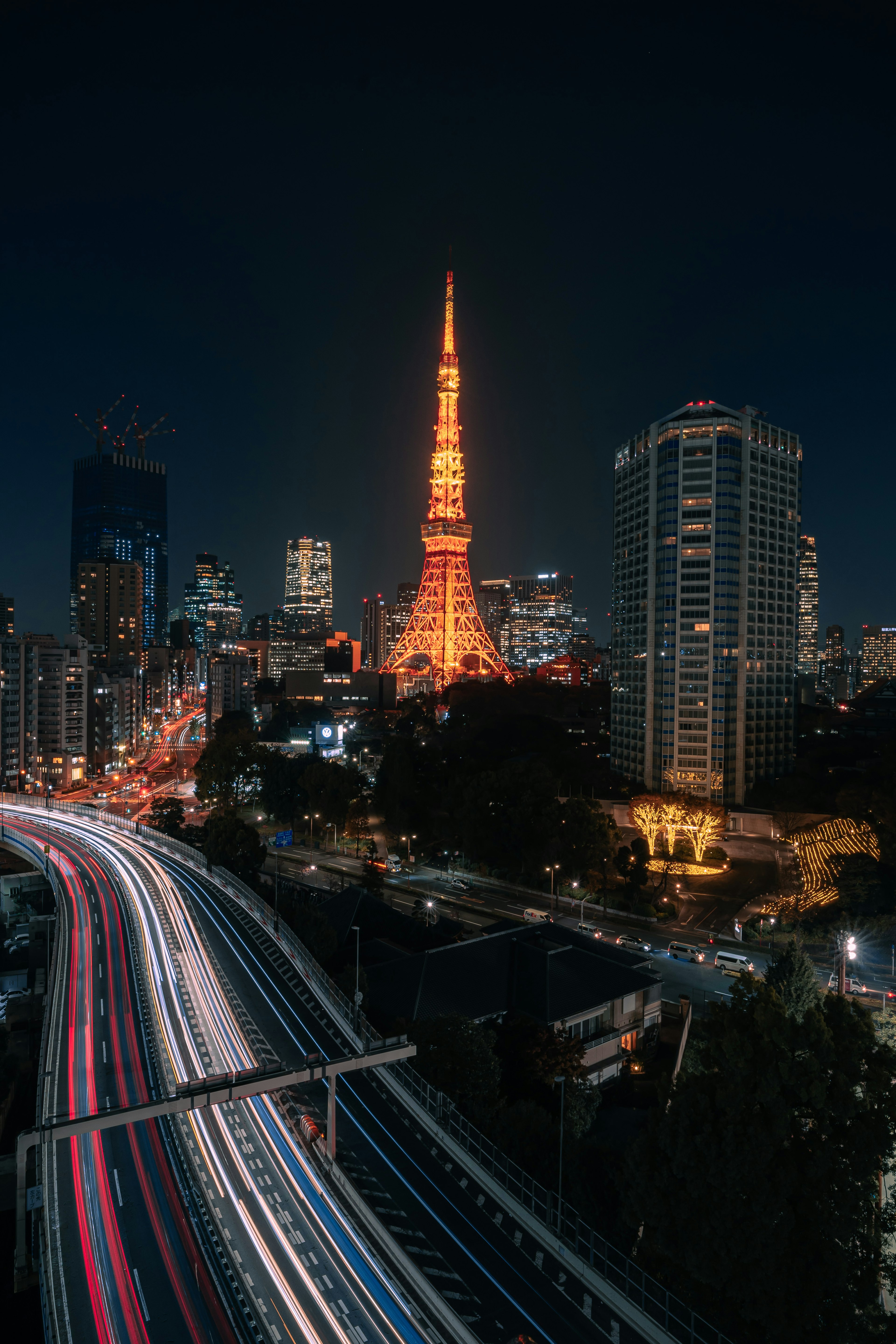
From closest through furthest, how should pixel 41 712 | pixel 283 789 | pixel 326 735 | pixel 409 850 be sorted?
pixel 409 850
pixel 283 789
pixel 326 735
pixel 41 712

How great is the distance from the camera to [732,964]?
32656 mm

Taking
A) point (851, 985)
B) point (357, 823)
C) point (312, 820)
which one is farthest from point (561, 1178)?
point (312, 820)

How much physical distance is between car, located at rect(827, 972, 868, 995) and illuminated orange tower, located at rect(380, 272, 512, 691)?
3063 inches

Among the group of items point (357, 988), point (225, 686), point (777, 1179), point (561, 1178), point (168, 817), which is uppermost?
point (225, 686)

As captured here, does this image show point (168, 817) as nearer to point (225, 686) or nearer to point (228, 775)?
point (228, 775)

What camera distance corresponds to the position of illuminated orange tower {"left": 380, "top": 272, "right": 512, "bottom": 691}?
359 ft

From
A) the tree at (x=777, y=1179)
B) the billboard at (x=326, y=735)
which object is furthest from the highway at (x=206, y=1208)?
the billboard at (x=326, y=735)

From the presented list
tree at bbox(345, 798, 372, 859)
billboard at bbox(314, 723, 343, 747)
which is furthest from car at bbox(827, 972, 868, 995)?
billboard at bbox(314, 723, 343, 747)

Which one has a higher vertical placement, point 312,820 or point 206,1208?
point 206,1208

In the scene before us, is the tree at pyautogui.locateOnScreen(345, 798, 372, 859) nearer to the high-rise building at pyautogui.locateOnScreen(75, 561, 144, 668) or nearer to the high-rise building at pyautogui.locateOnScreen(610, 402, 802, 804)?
the high-rise building at pyautogui.locateOnScreen(610, 402, 802, 804)

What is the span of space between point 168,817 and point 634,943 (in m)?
36.3

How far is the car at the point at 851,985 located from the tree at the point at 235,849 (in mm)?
28951

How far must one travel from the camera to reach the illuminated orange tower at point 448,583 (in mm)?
109500

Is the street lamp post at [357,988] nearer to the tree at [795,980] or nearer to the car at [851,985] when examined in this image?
the tree at [795,980]
